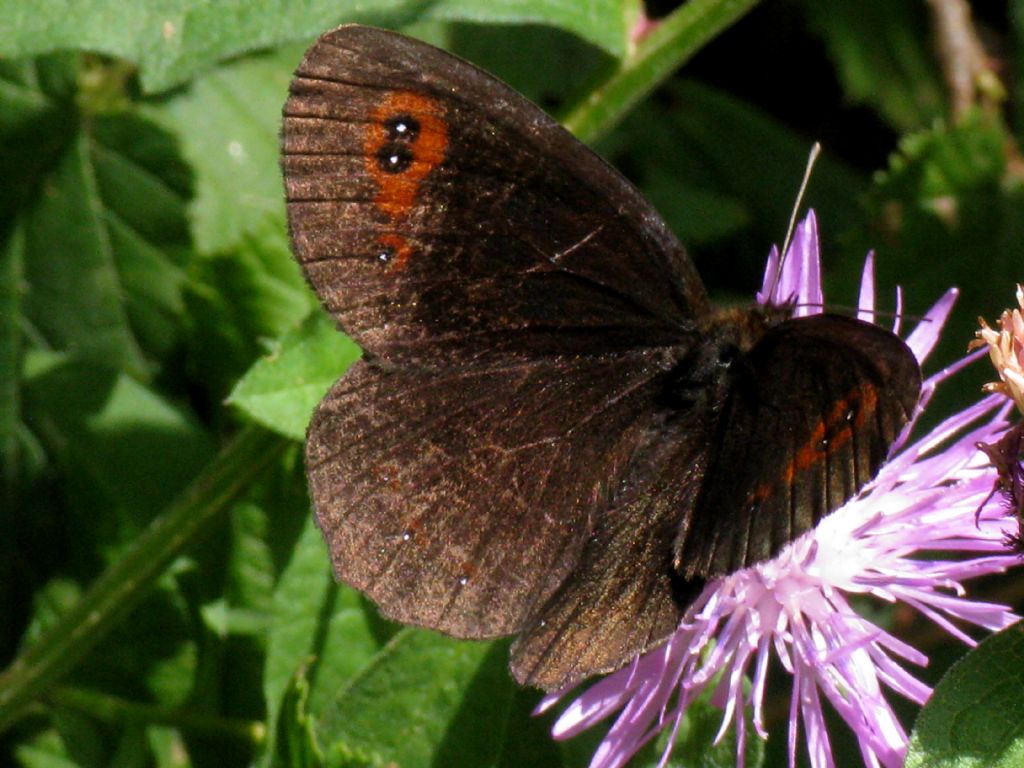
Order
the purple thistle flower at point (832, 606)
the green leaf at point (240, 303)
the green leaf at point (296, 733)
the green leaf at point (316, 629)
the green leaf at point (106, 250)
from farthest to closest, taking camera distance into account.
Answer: the green leaf at point (106, 250)
the green leaf at point (240, 303)
the green leaf at point (316, 629)
the green leaf at point (296, 733)
the purple thistle flower at point (832, 606)

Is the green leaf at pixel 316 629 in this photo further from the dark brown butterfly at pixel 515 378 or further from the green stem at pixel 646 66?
the green stem at pixel 646 66

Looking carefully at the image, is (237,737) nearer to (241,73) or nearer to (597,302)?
(597,302)

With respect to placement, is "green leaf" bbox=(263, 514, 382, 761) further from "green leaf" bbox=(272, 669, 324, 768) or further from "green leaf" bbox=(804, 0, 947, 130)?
"green leaf" bbox=(804, 0, 947, 130)

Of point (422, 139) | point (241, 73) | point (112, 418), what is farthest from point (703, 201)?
point (422, 139)

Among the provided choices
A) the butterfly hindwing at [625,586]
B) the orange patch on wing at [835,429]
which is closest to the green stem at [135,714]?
→ the butterfly hindwing at [625,586]

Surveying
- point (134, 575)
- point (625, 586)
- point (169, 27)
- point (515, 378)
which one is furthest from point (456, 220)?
point (134, 575)

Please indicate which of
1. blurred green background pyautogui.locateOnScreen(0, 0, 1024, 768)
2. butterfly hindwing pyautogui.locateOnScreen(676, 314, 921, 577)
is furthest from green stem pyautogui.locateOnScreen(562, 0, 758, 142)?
butterfly hindwing pyautogui.locateOnScreen(676, 314, 921, 577)
